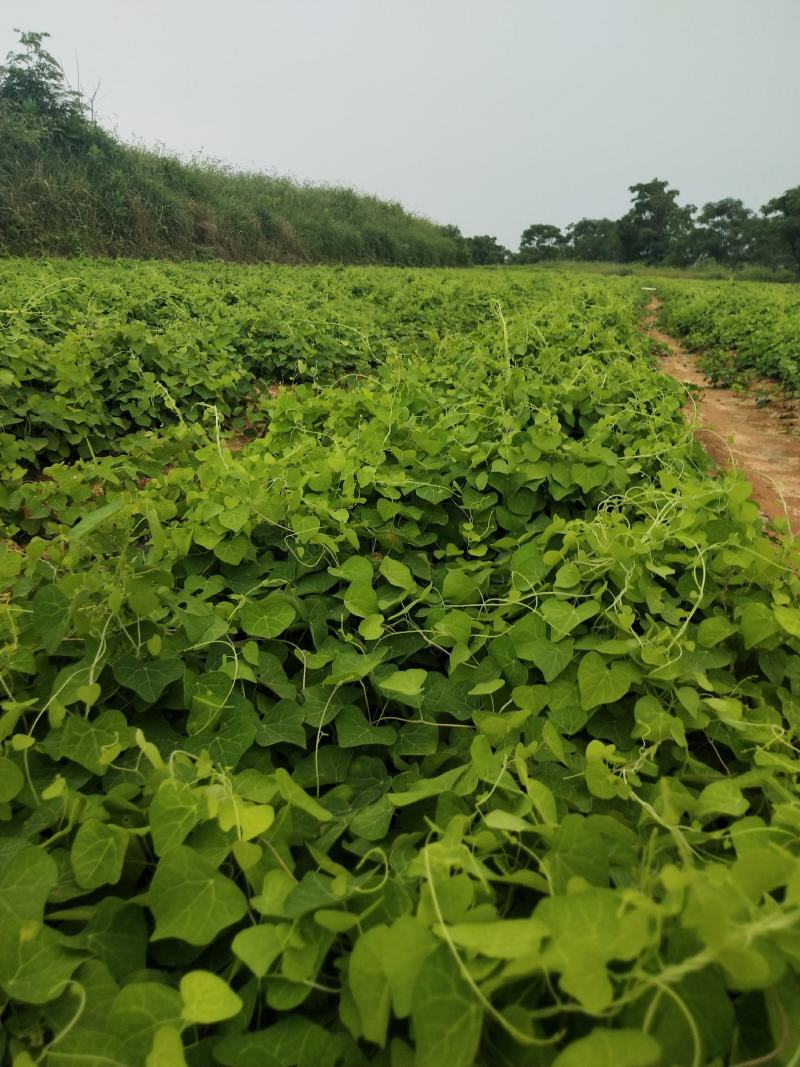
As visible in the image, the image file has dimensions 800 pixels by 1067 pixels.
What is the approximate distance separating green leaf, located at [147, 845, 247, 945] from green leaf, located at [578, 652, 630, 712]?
A: 86 centimetres

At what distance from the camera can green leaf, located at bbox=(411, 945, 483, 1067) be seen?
68cm

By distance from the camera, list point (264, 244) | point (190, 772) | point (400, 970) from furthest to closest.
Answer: point (264, 244) → point (190, 772) → point (400, 970)

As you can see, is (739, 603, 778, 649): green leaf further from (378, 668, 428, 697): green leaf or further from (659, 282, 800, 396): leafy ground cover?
(659, 282, 800, 396): leafy ground cover

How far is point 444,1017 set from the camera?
2.28 ft

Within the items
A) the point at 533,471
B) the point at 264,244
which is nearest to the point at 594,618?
the point at 533,471

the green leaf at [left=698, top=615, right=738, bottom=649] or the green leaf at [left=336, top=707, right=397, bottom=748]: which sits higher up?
the green leaf at [left=698, top=615, right=738, bottom=649]

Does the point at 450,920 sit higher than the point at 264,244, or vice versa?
the point at 264,244

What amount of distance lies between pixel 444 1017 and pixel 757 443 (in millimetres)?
6865

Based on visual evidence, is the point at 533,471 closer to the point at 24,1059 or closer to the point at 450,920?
the point at 450,920

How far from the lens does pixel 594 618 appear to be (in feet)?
5.47

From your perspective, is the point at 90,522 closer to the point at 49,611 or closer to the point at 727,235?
the point at 49,611

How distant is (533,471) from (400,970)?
6.07ft

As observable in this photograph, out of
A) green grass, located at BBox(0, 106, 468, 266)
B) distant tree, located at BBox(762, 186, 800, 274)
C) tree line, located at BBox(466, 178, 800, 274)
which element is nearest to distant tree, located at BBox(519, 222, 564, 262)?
tree line, located at BBox(466, 178, 800, 274)

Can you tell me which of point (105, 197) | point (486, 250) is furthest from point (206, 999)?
point (486, 250)
